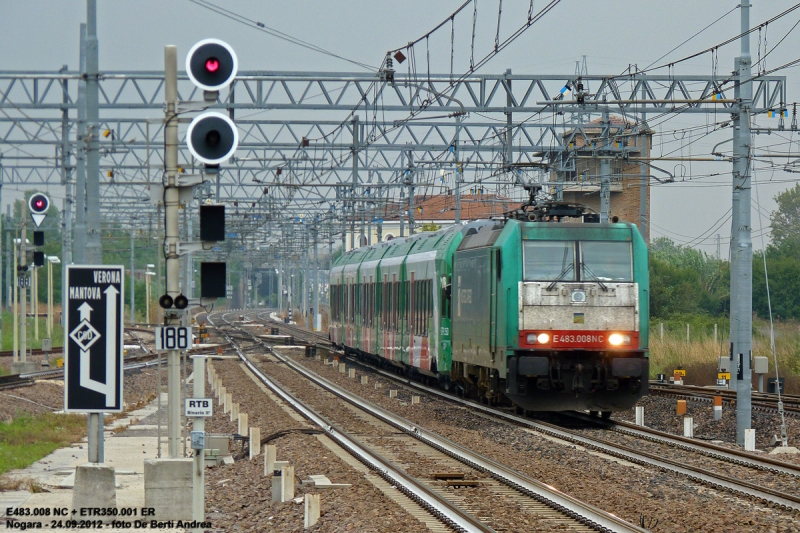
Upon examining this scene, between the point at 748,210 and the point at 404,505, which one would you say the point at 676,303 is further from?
the point at 404,505

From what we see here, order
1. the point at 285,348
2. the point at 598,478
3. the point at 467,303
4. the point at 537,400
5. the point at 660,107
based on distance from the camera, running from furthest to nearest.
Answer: the point at 285,348
the point at 660,107
the point at 467,303
the point at 537,400
the point at 598,478

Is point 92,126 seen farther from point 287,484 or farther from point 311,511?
point 311,511

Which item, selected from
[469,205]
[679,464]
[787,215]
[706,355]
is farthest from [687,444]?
[787,215]

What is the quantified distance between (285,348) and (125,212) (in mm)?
22154

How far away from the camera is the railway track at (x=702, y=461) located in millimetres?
13245

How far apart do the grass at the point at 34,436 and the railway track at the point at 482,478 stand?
484cm

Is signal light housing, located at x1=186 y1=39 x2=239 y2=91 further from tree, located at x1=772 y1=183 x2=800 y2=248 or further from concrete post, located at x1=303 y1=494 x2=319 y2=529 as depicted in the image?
tree, located at x1=772 y1=183 x2=800 y2=248

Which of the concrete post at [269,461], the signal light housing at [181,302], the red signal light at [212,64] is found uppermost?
the red signal light at [212,64]

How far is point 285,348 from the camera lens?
52812 millimetres

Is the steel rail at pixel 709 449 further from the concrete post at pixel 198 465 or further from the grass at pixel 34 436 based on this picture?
the grass at pixel 34 436

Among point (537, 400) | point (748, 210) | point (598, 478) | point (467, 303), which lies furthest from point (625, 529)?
point (467, 303)

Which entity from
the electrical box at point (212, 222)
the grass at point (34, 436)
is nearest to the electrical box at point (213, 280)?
the electrical box at point (212, 222)

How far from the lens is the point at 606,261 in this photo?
19984 mm

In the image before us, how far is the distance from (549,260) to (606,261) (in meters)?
0.98
